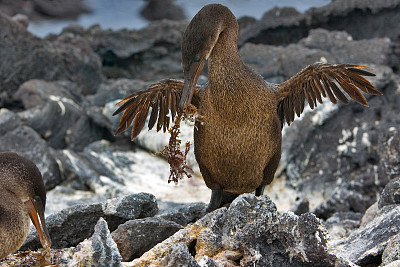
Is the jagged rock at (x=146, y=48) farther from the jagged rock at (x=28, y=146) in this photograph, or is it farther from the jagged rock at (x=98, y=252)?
the jagged rock at (x=98, y=252)

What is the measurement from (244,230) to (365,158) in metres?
6.12

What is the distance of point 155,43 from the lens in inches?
578

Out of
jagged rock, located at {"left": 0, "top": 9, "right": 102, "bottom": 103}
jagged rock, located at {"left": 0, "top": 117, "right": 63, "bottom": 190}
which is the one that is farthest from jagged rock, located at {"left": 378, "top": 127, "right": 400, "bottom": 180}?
jagged rock, located at {"left": 0, "top": 9, "right": 102, "bottom": 103}

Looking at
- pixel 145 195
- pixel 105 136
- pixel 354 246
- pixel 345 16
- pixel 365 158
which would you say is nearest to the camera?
pixel 354 246

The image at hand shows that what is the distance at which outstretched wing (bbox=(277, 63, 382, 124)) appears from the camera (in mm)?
5672

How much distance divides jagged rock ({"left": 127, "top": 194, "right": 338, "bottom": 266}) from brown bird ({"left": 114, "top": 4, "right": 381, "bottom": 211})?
1.05 m

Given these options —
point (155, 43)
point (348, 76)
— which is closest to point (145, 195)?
point (348, 76)

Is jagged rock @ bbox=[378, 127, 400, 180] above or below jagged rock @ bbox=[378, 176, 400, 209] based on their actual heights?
above

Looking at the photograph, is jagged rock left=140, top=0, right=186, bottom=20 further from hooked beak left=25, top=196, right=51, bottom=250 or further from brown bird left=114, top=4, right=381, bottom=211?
hooked beak left=25, top=196, right=51, bottom=250

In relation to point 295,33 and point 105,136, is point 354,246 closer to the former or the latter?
point 105,136

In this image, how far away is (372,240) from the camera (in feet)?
16.2

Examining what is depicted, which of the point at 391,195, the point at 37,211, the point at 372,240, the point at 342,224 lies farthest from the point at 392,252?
the point at 342,224

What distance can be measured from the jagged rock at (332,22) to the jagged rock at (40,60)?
3.58 m

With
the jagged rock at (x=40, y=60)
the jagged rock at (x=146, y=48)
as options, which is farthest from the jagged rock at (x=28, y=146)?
the jagged rock at (x=146, y=48)
